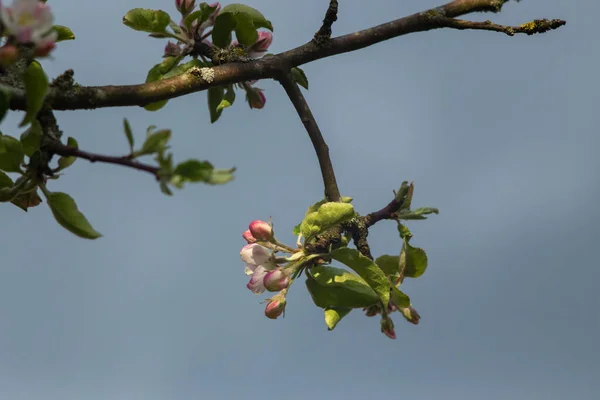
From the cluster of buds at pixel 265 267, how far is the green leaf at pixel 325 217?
13 cm

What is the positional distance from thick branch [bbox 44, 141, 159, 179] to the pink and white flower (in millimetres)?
280

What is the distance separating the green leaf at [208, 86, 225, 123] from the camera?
2.72 meters

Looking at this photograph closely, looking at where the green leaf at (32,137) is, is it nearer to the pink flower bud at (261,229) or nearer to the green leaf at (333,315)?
the pink flower bud at (261,229)

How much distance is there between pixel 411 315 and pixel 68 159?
1.28 m

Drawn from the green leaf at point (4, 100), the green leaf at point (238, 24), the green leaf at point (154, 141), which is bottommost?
the green leaf at point (154, 141)

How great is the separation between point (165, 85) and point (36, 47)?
49 centimetres

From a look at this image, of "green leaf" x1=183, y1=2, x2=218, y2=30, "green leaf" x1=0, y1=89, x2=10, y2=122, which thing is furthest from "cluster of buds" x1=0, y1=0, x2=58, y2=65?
"green leaf" x1=183, y1=2, x2=218, y2=30

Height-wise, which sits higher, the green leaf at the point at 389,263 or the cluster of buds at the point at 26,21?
the cluster of buds at the point at 26,21

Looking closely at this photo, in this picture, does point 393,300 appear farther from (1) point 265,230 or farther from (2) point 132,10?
(2) point 132,10

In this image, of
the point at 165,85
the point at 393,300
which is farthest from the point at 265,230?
the point at 165,85

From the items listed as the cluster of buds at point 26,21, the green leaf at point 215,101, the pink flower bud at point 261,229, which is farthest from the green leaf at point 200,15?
the cluster of buds at point 26,21

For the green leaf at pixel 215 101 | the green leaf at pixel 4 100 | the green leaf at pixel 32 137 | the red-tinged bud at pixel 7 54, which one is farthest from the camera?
the green leaf at pixel 215 101

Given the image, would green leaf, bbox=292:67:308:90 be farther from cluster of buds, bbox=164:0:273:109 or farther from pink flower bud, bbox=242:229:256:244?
pink flower bud, bbox=242:229:256:244

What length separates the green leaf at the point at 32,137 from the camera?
6.02ft
